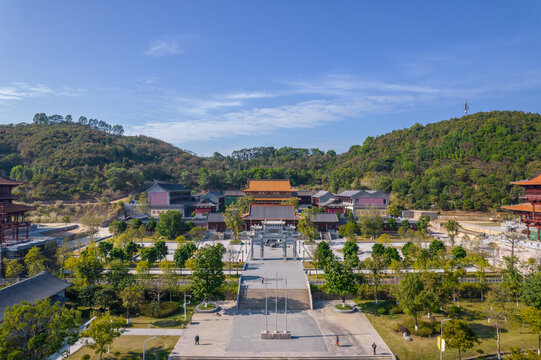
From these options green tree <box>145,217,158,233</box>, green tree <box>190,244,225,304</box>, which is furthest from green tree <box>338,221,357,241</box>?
green tree <box>145,217,158,233</box>

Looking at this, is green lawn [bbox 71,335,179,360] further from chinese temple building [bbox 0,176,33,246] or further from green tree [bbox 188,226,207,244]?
chinese temple building [bbox 0,176,33,246]

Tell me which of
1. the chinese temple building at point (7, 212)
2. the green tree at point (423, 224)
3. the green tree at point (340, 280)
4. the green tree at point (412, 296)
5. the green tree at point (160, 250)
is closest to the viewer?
the green tree at point (412, 296)

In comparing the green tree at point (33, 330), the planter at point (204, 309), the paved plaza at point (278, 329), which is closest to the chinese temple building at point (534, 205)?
the paved plaza at point (278, 329)

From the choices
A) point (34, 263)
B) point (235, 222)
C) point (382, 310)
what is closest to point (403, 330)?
point (382, 310)

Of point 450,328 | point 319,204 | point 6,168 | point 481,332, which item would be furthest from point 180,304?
point 6,168

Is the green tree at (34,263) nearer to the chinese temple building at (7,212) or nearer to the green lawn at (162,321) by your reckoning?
the chinese temple building at (7,212)

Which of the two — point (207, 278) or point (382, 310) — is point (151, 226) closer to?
point (207, 278)
